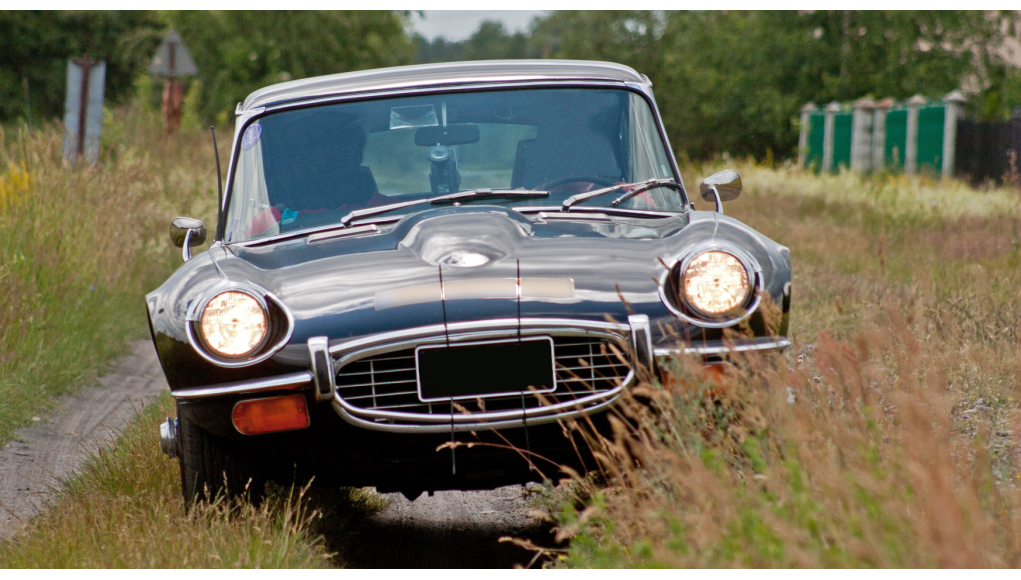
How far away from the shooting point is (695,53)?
4456 cm

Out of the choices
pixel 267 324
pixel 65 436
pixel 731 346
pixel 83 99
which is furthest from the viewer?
pixel 83 99

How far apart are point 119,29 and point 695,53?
24294mm

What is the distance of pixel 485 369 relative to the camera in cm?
286

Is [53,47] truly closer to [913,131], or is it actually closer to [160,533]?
[913,131]

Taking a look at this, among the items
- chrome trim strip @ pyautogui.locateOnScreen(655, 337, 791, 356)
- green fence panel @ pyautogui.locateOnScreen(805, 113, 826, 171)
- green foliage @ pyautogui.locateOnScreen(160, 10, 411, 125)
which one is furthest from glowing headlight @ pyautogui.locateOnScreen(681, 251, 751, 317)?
green foliage @ pyautogui.locateOnScreen(160, 10, 411, 125)

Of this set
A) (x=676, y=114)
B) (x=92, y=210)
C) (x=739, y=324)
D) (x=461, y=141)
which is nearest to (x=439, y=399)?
(x=739, y=324)

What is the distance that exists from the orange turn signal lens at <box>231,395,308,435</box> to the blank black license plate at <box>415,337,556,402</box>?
36cm

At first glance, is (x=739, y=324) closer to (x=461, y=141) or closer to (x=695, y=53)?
(x=461, y=141)

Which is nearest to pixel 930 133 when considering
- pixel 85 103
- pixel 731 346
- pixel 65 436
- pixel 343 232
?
pixel 85 103

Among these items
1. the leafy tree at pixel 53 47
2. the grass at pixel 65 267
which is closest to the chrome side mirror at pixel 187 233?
the grass at pixel 65 267

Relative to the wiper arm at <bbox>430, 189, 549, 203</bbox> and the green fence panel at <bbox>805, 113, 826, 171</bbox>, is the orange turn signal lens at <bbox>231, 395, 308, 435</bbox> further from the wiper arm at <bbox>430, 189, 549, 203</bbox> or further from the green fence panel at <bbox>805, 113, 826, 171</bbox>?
the green fence panel at <bbox>805, 113, 826, 171</bbox>

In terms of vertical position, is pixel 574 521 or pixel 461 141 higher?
pixel 461 141

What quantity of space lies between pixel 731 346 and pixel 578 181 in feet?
4.24

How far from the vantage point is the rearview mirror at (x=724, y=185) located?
4.15m
